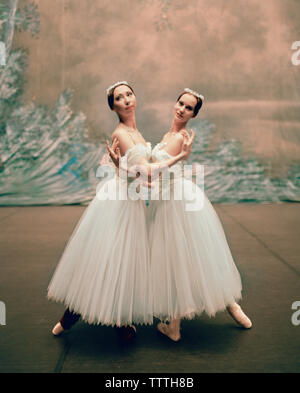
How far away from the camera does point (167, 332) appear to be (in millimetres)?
2057

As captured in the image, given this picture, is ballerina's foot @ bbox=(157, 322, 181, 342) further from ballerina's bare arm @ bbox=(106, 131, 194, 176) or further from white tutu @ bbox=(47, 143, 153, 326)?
ballerina's bare arm @ bbox=(106, 131, 194, 176)

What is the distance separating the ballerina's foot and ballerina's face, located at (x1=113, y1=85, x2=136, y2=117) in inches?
35.7

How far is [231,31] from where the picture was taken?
5738 millimetres

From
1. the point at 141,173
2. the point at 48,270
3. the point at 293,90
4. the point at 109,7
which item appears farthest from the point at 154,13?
the point at 141,173

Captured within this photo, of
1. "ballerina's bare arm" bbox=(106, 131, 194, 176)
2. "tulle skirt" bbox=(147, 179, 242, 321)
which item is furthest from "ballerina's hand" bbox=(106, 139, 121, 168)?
"tulle skirt" bbox=(147, 179, 242, 321)

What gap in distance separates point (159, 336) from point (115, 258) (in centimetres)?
43

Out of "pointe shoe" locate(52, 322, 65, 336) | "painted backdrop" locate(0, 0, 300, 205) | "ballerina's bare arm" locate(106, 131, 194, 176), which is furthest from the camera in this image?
"painted backdrop" locate(0, 0, 300, 205)

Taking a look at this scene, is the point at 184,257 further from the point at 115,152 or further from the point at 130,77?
the point at 130,77

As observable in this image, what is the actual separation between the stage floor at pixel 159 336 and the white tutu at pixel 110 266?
0.51ft

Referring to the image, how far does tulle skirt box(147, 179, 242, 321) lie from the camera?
1899 millimetres

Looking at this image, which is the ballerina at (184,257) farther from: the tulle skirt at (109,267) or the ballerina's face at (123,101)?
the ballerina's face at (123,101)

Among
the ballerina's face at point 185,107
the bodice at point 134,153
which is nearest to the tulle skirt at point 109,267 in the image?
the bodice at point 134,153

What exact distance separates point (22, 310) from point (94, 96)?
379cm

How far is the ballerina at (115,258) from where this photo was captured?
1.87 meters
